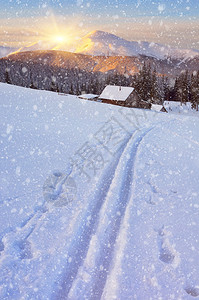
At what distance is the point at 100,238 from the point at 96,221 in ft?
1.88

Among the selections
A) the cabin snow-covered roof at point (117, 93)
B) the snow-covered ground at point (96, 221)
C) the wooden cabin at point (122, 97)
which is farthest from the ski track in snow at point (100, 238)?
the cabin snow-covered roof at point (117, 93)

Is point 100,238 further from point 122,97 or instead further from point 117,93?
point 117,93

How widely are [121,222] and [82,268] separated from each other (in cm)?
156

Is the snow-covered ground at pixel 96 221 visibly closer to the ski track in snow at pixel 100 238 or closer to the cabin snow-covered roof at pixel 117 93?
the ski track in snow at pixel 100 238

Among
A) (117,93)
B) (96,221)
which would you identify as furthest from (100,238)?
(117,93)

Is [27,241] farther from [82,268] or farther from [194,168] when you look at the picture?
[194,168]

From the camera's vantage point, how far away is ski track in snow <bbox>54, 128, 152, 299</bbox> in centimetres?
354

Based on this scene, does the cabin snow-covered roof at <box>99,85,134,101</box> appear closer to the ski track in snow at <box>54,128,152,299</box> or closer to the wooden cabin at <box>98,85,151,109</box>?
the wooden cabin at <box>98,85,151,109</box>

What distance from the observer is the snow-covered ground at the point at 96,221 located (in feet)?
11.9

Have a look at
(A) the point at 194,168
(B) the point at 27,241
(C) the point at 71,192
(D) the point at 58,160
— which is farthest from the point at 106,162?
(B) the point at 27,241

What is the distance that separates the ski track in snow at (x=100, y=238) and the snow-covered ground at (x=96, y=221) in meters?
0.02

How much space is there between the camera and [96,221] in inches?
200

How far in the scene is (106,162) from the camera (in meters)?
8.79

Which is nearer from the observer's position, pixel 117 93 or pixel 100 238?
pixel 100 238
